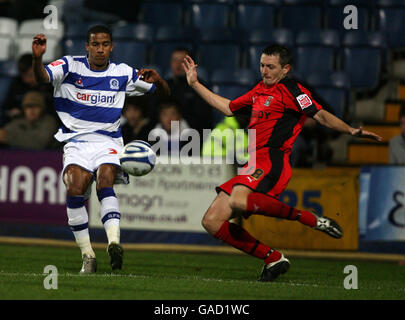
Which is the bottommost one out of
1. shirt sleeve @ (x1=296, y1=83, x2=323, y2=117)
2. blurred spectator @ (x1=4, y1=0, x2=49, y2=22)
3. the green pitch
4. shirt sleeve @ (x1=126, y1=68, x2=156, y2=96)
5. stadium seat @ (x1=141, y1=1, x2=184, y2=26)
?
the green pitch

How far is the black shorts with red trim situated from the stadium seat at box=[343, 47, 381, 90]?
6900mm

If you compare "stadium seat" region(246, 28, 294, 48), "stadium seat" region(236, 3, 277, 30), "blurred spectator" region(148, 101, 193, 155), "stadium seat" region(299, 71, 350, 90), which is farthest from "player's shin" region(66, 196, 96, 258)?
"stadium seat" region(236, 3, 277, 30)

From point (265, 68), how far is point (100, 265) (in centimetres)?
277

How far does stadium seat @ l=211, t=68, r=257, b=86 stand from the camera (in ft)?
44.0

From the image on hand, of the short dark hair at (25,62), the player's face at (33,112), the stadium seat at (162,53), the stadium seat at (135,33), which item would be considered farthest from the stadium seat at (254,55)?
the player's face at (33,112)

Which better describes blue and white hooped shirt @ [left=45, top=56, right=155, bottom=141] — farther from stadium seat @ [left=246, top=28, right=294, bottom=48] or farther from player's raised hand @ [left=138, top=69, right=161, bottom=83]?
stadium seat @ [left=246, top=28, right=294, bottom=48]

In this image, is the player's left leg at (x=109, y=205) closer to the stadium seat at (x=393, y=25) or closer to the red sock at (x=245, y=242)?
the red sock at (x=245, y=242)

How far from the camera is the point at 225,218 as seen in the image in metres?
7.41

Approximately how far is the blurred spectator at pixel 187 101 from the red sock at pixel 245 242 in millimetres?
4380

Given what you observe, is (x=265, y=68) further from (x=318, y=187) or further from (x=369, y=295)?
(x=318, y=187)

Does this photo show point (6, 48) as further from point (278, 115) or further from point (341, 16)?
point (278, 115)

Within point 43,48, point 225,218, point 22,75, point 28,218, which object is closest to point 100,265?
point 225,218

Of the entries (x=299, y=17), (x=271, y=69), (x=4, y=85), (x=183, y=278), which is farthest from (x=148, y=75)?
(x=299, y=17)
